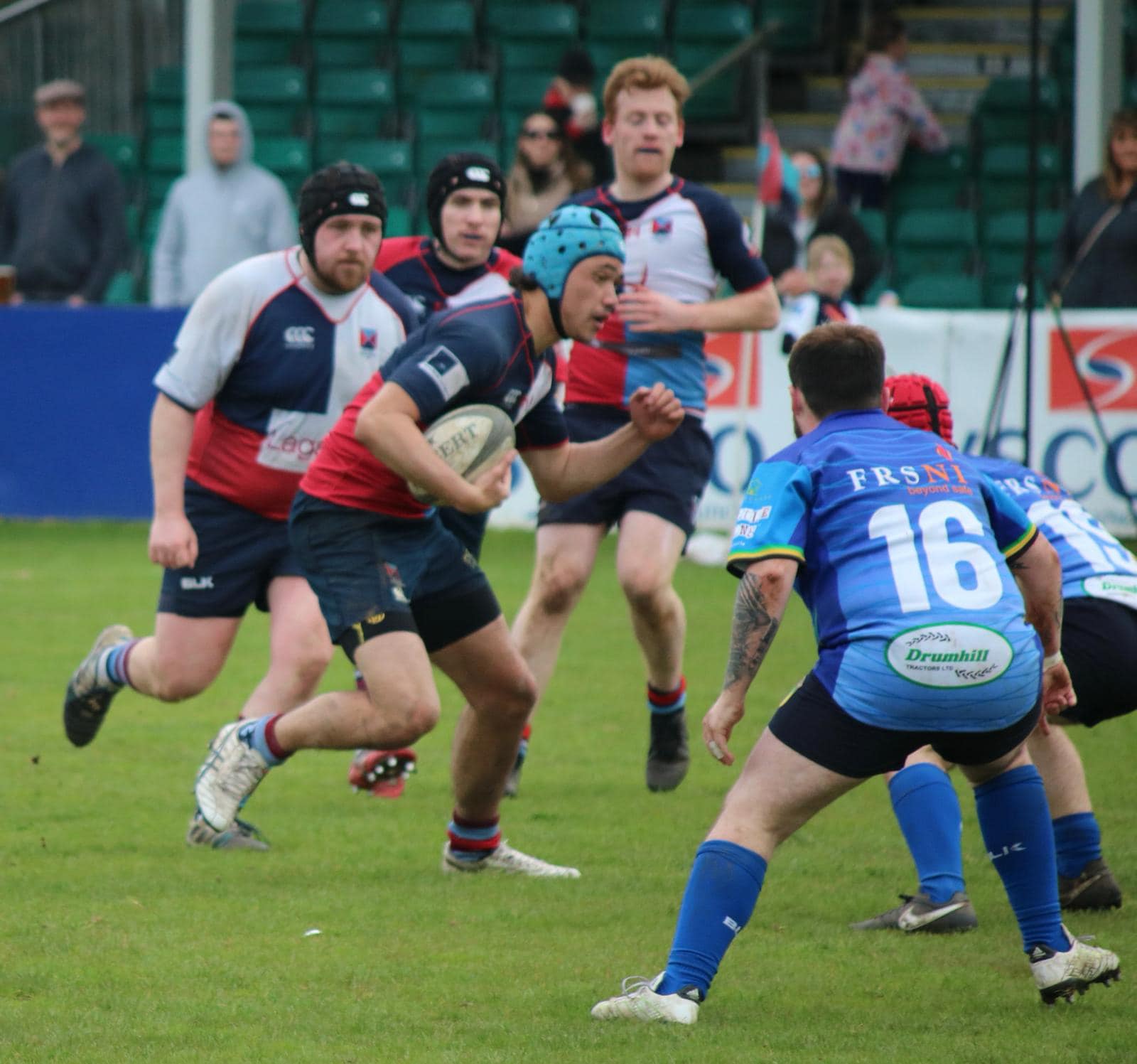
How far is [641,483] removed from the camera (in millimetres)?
7168

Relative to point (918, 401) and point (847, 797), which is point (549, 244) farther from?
point (847, 797)

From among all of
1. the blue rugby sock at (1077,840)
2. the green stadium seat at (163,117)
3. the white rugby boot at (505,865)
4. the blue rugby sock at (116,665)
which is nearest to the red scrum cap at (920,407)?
the blue rugby sock at (1077,840)

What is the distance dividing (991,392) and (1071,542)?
775 centimetres

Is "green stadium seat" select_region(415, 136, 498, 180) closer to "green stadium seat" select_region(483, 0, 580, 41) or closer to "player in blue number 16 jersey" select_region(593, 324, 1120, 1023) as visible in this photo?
"green stadium seat" select_region(483, 0, 580, 41)

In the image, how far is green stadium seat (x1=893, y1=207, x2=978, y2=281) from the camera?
1677cm

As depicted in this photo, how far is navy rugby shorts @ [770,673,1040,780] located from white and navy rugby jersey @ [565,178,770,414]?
3.04m

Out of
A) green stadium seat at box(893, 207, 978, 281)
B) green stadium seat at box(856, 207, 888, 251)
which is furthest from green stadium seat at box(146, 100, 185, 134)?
green stadium seat at box(893, 207, 978, 281)

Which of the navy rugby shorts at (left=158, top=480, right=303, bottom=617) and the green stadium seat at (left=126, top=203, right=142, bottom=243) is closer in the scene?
the navy rugby shorts at (left=158, top=480, right=303, bottom=617)

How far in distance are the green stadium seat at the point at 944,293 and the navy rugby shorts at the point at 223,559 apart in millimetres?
10427

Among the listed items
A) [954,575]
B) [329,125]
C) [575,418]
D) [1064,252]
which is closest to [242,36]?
[329,125]

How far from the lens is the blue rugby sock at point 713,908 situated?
13.8 feet

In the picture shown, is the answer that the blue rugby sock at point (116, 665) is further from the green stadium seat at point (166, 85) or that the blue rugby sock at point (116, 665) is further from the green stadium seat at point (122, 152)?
the green stadium seat at point (166, 85)

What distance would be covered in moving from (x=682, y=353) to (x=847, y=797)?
5.77 ft

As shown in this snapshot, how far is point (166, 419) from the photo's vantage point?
6.09 m
